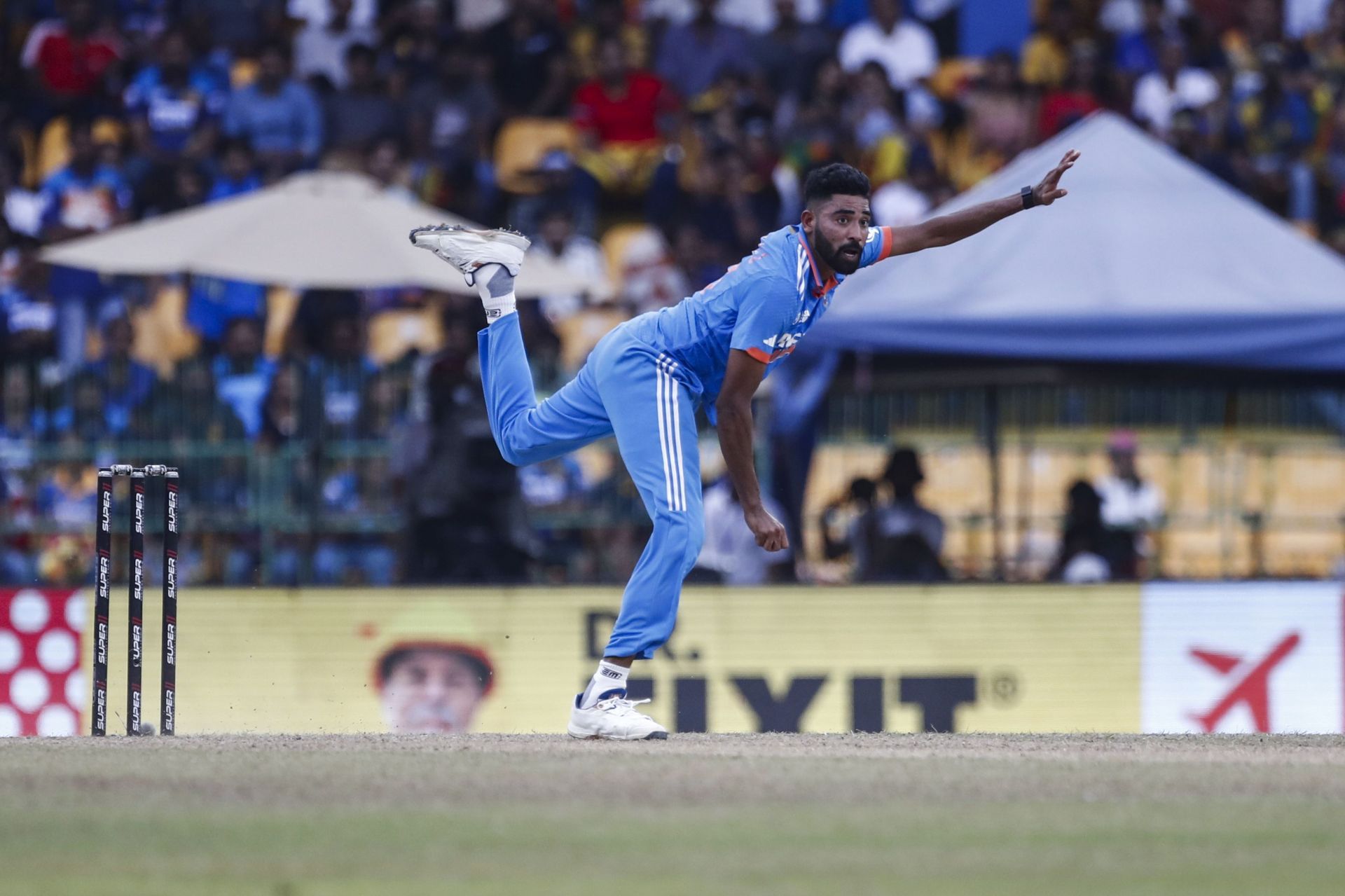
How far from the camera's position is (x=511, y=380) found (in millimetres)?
8539

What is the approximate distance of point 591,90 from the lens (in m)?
17.7

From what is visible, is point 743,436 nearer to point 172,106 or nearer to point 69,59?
point 172,106

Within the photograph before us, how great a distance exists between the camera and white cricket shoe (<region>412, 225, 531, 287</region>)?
28.8 ft

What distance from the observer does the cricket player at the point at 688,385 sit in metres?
7.85

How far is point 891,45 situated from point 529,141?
3328mm

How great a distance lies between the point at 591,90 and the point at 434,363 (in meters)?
5.27

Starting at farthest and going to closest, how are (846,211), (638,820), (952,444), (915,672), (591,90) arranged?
1. (591,90)
2. (952,444)
3. (915,672)
4. (846,211)
5. (638,820)

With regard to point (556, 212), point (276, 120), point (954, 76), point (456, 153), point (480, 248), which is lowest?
point (480, 248)

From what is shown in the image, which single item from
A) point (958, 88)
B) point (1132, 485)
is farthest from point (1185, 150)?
point (1132, 485)

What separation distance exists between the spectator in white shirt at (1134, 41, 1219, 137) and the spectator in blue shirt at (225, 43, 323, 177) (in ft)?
21.9

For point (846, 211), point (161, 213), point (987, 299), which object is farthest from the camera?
point (161, 213)

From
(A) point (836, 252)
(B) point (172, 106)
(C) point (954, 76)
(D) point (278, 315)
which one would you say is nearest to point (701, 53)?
(C) point (954, 76)

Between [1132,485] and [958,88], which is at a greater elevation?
[958,88]

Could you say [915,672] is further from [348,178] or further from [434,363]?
[348,178]
